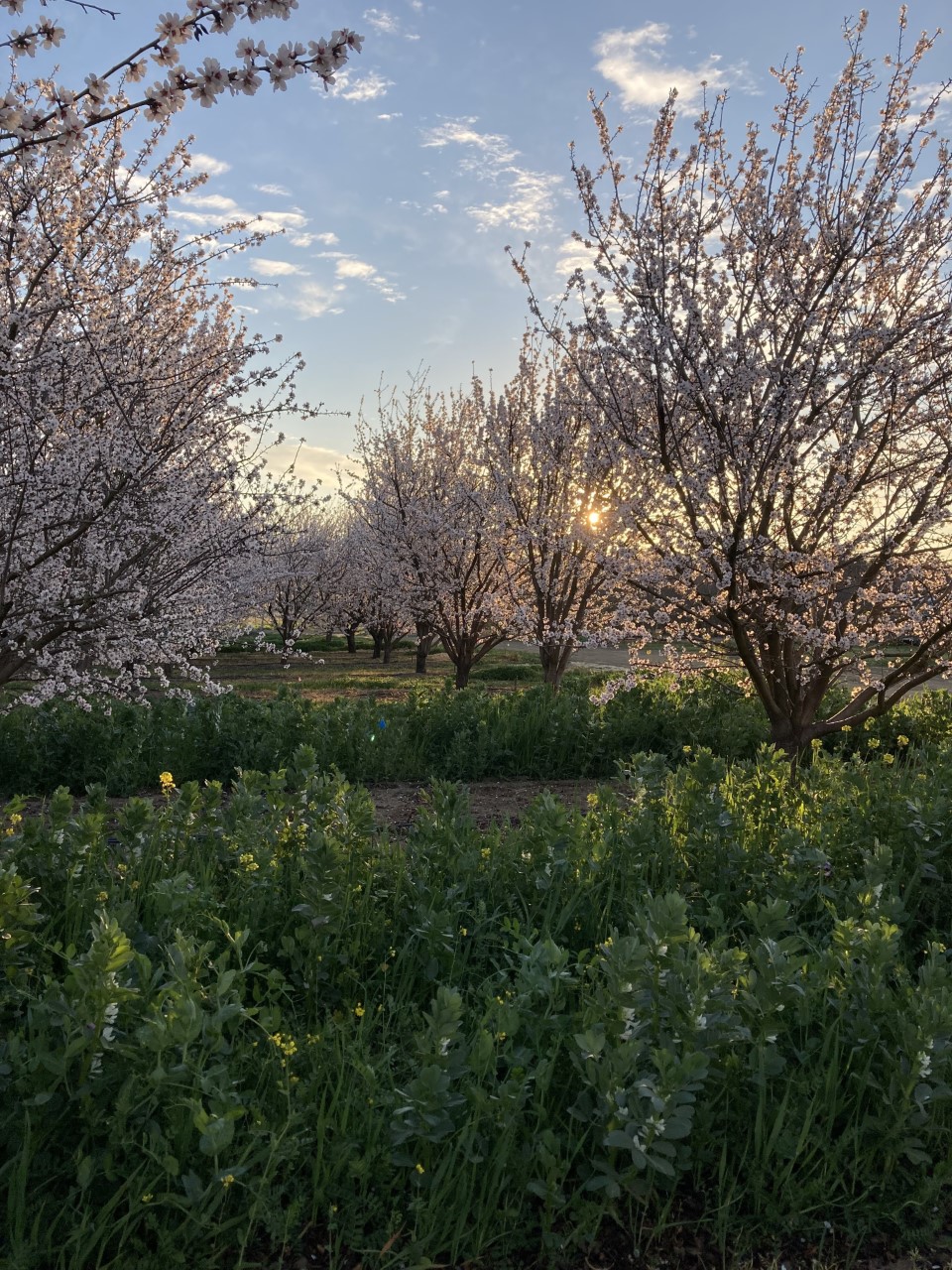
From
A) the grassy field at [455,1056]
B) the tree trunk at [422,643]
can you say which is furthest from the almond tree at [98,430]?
the tree trunk at [422,643]

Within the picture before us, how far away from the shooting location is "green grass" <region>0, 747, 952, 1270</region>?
2191 millimetres

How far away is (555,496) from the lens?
10.6 m

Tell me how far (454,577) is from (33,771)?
7858mm

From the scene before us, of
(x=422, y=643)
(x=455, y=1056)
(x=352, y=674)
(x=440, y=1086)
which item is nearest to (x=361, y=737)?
(x=455, y=1056)

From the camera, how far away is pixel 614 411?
5859mm

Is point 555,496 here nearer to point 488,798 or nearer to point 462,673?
point 462,673

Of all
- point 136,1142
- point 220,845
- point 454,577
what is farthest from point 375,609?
point 136,1142

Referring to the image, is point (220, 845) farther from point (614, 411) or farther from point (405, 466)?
point (405, 466)

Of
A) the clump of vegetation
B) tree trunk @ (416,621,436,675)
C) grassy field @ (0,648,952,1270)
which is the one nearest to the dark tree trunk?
the clump of vegetation

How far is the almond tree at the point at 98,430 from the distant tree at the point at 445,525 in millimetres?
4101

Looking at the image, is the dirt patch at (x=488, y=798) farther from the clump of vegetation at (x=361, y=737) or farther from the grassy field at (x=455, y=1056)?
the grassy field at (x=455, y=1056)

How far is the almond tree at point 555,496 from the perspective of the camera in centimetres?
924

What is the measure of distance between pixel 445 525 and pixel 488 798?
6.10m

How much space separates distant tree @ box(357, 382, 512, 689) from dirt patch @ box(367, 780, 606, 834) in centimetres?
381
